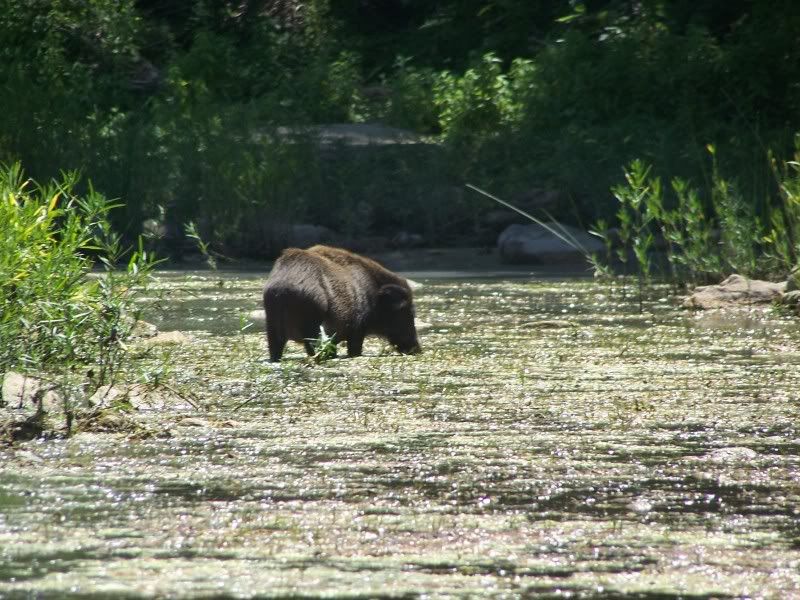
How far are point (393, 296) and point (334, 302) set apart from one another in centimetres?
70

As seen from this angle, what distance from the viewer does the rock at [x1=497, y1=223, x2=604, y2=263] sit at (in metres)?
18.2

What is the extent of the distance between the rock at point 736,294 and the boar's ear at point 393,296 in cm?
333

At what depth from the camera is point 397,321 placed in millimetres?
10195

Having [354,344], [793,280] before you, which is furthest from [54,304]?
[793,280]

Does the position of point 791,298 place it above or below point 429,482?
above

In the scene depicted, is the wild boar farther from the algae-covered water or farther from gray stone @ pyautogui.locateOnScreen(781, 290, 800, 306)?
gray stone @ pyautogui.locateOnScreen(781, 290, 800, 306)

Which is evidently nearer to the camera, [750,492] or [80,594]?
[80,594]

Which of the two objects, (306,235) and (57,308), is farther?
(306,235)

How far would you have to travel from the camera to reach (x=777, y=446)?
21.1 feet

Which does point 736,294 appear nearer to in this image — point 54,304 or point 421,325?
point 421,325

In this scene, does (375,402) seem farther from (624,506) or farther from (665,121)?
(665,121)

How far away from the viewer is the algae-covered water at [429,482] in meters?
4.45

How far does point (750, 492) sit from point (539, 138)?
1664 centimetres

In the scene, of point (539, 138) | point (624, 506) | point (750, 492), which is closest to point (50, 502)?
point (624, 506)
